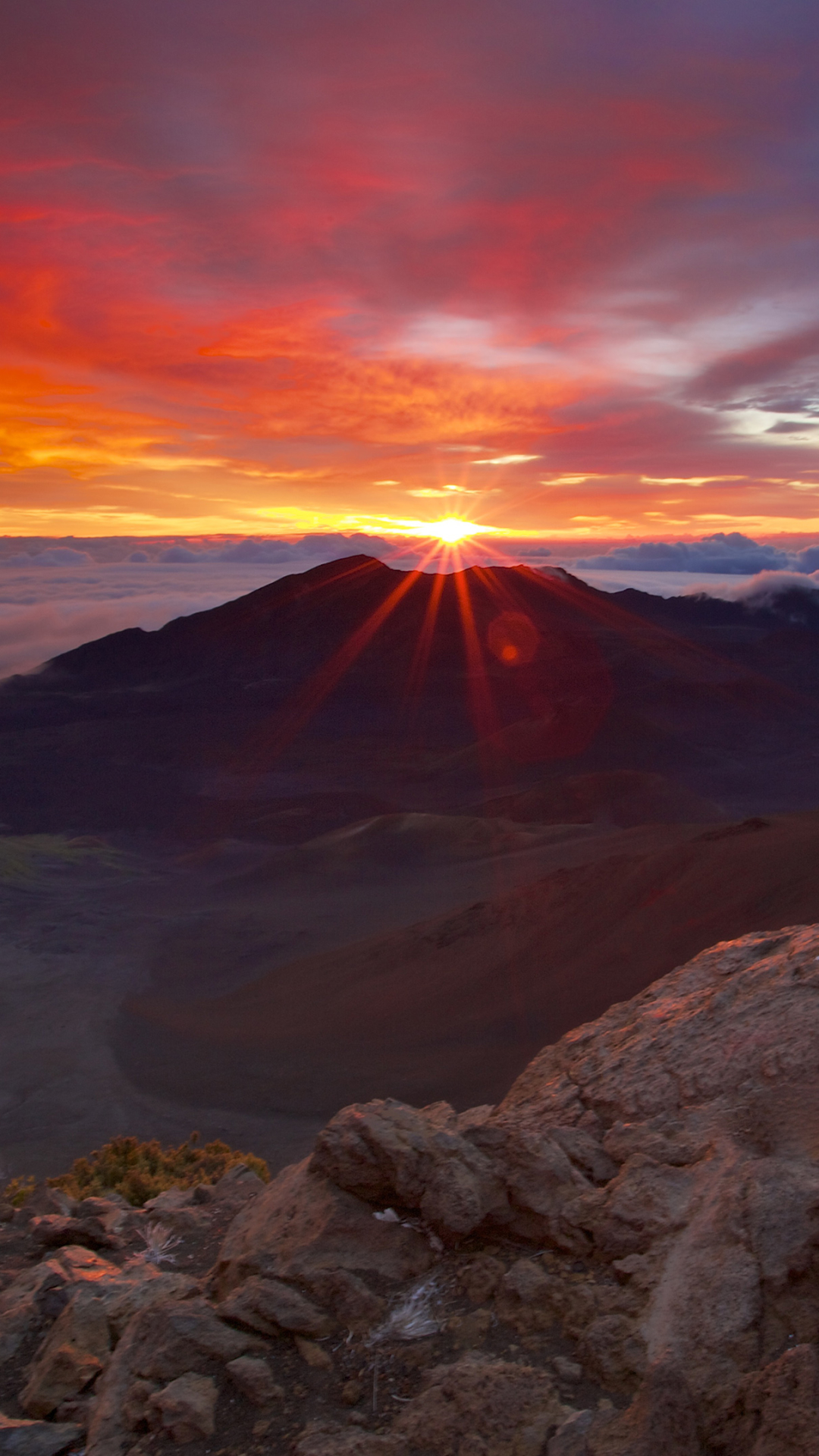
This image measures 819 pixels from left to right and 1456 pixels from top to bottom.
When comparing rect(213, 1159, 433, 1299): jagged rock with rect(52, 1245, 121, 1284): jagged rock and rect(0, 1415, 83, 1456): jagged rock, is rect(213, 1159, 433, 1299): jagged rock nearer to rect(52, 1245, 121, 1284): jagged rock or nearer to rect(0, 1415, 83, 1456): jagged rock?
rect(0, 1415, 83, 1456): jagged rock

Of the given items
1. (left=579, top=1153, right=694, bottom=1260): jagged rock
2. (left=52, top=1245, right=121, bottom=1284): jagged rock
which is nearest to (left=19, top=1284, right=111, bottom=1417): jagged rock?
(left=52, top=1245, right=121, bottom=1284): jagged rock

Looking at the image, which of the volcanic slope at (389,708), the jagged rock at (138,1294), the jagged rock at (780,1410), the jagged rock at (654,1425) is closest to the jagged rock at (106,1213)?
the jagged rock at (138,1294)

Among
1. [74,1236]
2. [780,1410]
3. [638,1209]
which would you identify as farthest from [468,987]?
[780,1410]

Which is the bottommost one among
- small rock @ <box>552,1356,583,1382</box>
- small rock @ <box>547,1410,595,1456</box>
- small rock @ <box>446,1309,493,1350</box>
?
small rock @ <box>446,1309,493,1350</box>

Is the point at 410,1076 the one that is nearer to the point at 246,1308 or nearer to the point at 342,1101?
the point at 342,1101

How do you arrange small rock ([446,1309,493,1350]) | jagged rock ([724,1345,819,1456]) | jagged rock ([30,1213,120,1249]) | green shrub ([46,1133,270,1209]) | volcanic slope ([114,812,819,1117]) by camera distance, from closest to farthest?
jagged rock ([724,1345,819,1456]) < small rock ([446,1309,493,1350]) < jagged rock ([30,1213,120,1249]) < green shrub ([46,1133,270,1209]) < volcanic slope ([114,812,819,1117])
